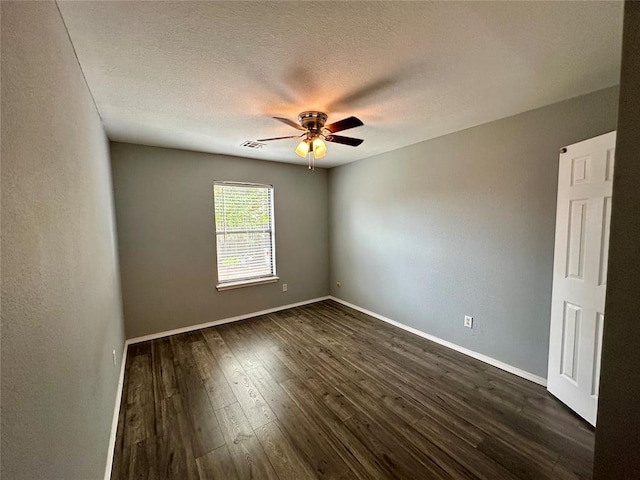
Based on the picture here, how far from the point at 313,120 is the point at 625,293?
6.85 ft

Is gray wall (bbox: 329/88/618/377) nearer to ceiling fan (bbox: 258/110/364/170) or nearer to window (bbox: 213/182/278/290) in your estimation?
ceiling fan (bbox: 258/110/364/170)

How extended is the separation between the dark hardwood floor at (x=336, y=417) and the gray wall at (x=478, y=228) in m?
0.48

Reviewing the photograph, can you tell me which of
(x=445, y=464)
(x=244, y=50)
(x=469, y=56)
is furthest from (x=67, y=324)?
(x=469, y=56)

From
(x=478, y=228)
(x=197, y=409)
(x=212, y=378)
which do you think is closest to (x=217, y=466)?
(x=197, y=409)

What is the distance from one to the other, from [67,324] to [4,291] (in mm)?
535

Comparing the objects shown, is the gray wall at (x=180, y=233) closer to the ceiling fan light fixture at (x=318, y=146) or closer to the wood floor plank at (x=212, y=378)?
the wood floor plank at (x=212, y=378)

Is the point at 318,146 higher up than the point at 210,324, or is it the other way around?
the point at 318,146

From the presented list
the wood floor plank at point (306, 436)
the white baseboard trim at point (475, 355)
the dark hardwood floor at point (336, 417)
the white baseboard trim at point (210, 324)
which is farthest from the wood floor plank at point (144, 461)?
the white baseboard trim at point (475, 355)

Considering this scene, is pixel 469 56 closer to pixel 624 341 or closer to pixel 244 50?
pixel 244 50

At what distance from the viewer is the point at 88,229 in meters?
1.51

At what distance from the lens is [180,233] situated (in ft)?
11.3

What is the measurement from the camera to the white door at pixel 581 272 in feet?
5.84

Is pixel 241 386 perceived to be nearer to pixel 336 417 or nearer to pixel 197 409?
pixel 197 409

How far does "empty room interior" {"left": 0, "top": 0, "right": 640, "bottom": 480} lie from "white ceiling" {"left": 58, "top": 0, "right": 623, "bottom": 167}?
0.6 inches
